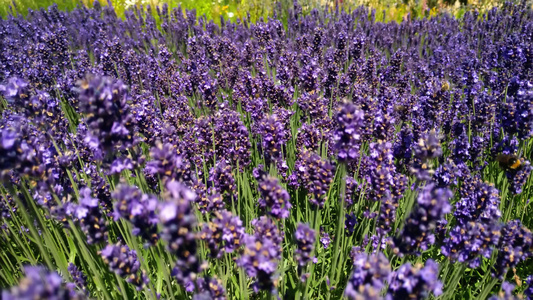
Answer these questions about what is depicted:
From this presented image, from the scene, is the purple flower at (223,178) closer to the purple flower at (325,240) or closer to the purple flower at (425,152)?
the purple flower at (325,240)

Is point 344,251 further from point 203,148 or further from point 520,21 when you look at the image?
point 520,21

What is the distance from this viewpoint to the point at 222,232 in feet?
5.93

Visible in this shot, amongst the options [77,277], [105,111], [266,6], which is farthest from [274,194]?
[266,6]

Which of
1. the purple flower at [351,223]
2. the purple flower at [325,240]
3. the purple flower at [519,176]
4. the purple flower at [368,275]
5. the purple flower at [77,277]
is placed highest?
the purple flower at [368,275]

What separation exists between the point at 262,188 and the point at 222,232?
343mm

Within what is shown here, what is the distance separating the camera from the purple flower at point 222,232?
1.75 metres

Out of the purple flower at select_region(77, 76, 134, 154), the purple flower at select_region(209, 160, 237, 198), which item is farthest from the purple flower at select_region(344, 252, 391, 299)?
the purple flower at select_region(77, 76, 134, 154)

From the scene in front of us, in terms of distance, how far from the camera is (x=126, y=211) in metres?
1.58

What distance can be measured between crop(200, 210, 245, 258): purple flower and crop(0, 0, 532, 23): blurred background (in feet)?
36.8

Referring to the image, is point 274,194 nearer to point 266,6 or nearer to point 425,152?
point 425,152

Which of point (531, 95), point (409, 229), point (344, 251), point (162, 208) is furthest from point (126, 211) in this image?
point (531, 95)

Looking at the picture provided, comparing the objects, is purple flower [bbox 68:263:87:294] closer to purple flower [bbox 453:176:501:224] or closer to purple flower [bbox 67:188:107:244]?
purple flower [bbox 67:188:107:244]

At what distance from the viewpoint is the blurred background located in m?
12.4

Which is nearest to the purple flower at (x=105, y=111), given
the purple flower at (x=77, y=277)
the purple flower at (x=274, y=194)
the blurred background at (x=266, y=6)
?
the purple flower at (x=274, y=194)
